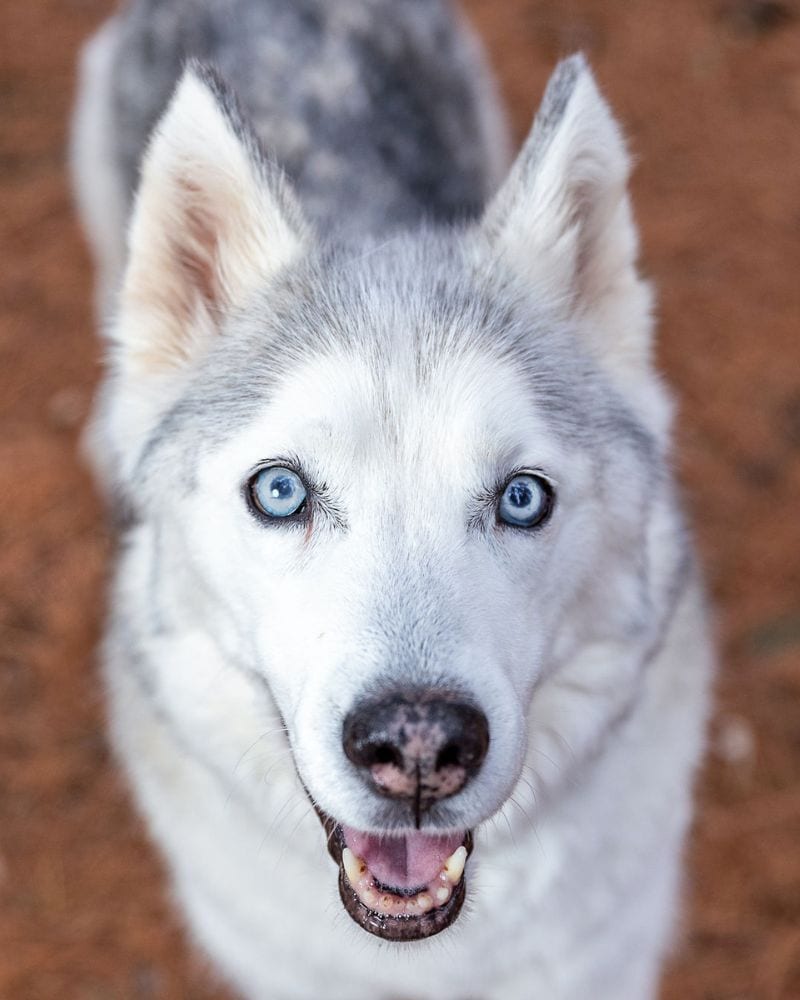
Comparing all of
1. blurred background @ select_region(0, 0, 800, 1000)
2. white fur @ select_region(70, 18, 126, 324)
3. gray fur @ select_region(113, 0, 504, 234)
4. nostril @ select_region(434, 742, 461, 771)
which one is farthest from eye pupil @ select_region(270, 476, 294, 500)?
white fur @ select_region(70, 18, 126, 324)

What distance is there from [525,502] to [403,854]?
0.79 m

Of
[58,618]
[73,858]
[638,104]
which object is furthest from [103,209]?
[638,104]

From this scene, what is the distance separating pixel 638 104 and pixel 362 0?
277 centimetres

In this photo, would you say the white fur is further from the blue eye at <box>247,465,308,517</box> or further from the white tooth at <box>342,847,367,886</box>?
the white tooth at <box>342,847,367,886</box>

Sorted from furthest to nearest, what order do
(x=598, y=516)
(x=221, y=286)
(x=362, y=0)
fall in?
(x=362, y=0), (x=221, y=286), (x=598, y=516)

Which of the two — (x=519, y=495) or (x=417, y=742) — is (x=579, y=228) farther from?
(x=417, y=742)

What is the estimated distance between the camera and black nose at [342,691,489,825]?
2.01 metres

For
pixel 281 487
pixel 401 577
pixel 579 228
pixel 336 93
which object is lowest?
pixel 401 577

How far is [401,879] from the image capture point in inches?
93.5

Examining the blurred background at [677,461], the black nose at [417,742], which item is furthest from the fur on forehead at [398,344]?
the blurred background at [677,461]

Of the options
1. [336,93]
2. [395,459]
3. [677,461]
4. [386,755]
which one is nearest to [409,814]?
[386,755]

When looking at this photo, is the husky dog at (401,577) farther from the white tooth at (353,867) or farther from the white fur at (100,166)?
the white fur at (100,166)

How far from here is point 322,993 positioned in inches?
128

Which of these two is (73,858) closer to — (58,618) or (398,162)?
(58,618)
